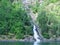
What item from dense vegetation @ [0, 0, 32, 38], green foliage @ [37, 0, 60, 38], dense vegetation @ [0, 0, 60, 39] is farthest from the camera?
dense vegetation @ [0, 0, 32, 38]

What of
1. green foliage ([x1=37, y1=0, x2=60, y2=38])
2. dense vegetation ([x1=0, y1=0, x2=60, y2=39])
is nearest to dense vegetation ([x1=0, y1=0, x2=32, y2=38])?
dense vegetation ([x1=0, y1=0, x2=60, y2=39])

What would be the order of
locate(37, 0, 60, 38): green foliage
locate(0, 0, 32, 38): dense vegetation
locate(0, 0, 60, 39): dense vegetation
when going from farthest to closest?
locate(0, 0, 32, 38): dense vegetation < locate(0, 0, 60, 39): dense vegetation < locate(37, 0, 60, 38): green foliage

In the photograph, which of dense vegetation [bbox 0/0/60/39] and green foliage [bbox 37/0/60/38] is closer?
green foliage [bbox 37/0/60/38]

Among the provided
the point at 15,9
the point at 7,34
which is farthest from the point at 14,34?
the point at 15,9

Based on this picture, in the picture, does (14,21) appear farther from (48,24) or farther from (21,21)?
(48,24)

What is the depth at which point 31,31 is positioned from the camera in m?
105

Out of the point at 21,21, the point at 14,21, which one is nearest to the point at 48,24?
the point at 21,21

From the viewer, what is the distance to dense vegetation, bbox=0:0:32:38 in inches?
4186

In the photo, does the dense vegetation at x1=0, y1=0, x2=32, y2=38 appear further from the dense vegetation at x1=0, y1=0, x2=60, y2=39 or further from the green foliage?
the green foliage

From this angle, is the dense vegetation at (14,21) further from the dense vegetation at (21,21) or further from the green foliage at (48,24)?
the green foliage at (48,24)

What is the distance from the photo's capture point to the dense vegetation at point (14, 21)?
106312 mm

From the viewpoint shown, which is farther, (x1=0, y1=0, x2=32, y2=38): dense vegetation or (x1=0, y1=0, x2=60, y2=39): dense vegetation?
(x1=0, y1=0, x2=32, y2=38): dense vegetation

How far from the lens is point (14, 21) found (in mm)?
113812

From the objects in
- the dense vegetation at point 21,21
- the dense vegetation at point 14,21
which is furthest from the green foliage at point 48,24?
the dense vegetation at point 14,21
